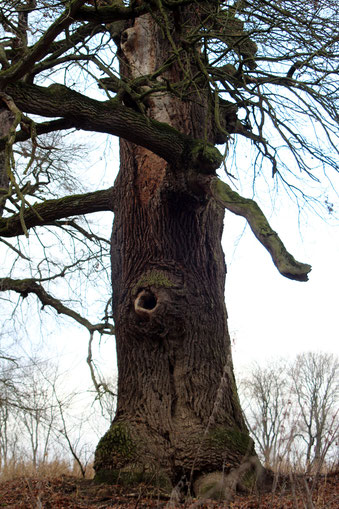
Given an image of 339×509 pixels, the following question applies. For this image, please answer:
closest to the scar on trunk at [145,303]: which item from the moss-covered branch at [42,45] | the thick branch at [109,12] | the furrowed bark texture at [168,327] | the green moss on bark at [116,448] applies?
the furrowed bark texture at [168,327]

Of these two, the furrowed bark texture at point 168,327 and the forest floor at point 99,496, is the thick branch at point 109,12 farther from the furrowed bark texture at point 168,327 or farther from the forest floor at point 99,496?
the forest floor at point 99,496

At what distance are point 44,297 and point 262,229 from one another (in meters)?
4.88

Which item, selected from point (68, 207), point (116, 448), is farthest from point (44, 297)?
point (116, 448)

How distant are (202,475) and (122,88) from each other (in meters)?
3.89

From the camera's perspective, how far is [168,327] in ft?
17.9

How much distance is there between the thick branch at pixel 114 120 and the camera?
4711 millimetres

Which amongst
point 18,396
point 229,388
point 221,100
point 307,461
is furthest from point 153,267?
point 18,396

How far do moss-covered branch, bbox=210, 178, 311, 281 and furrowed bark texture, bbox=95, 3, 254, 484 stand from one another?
59 centimetres

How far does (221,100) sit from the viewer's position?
21.2 ft

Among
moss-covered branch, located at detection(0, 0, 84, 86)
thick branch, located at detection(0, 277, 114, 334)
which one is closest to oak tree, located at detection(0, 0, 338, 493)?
moss-covered branch, located at detection(0, 0, 84, 86)

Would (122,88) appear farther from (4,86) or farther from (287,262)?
(287,262)

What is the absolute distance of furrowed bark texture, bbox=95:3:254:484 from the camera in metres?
5.02

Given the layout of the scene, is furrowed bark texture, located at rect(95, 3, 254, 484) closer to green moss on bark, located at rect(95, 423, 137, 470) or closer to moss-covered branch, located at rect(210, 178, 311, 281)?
green moss on bark, located at rect(95, 423, 137, 470)

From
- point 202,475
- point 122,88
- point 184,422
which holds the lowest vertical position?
point 202,475
